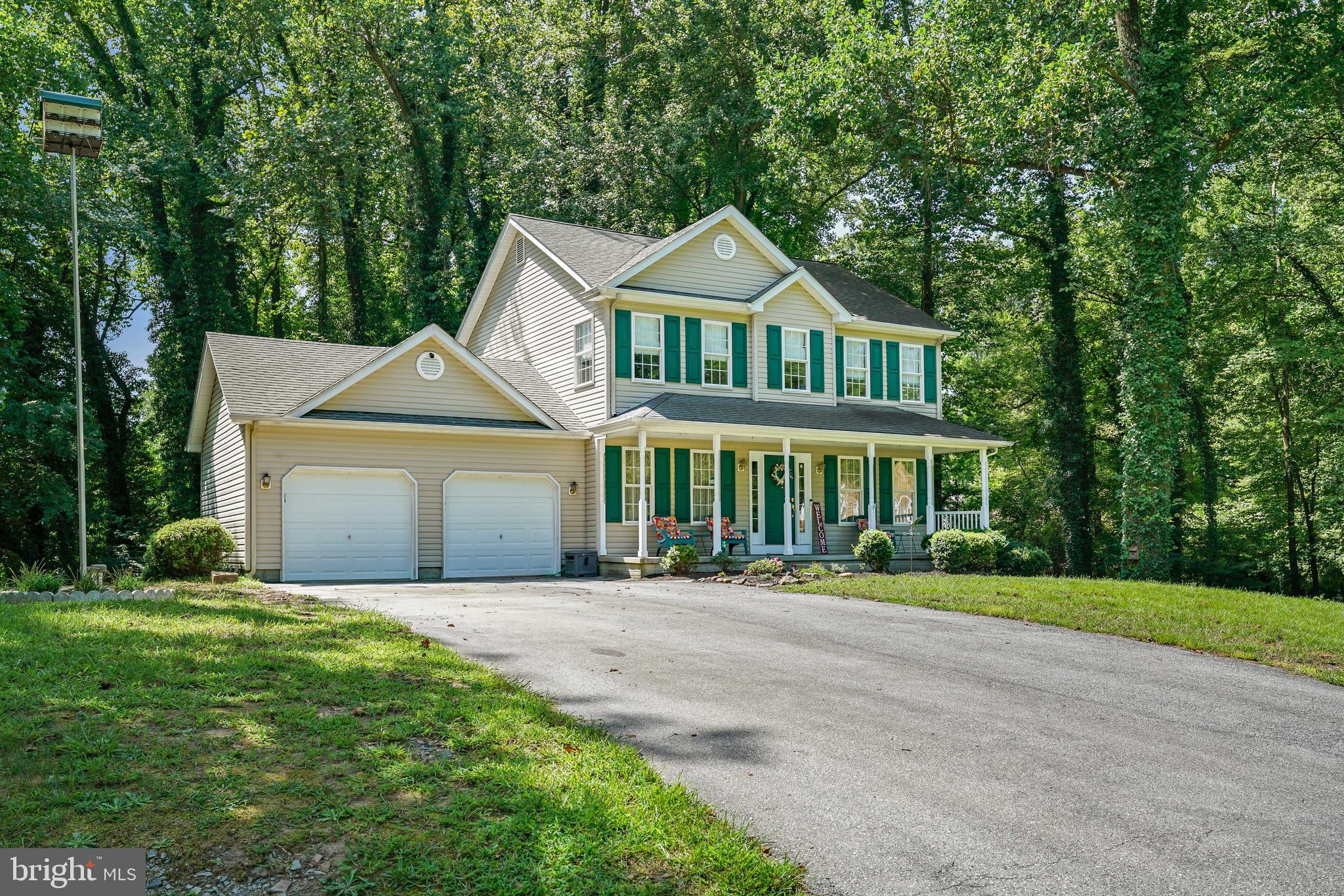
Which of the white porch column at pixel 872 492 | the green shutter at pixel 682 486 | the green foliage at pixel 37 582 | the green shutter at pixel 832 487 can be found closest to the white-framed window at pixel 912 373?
the green shutter at pixel 832 487

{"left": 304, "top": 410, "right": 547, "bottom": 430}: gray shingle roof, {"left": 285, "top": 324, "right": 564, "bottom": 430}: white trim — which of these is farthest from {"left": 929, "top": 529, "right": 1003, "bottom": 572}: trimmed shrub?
{"left": 304, "top": 410, "right": 547, "bottom": 430}: gray shingle roof

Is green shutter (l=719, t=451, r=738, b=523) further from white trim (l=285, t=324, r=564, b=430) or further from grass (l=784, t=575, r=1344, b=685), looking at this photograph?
grass (l=784, t=575, r=1344, b=685)

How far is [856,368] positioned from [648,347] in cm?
617

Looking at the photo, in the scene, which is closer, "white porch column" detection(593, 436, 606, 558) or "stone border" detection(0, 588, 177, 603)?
"stone border" detection(0, 588, 177, 603)

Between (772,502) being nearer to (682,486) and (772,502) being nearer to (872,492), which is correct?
(872,492)

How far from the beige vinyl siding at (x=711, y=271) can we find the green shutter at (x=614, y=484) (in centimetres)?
370

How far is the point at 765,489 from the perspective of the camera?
21750mm

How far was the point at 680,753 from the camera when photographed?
5406 millimetres

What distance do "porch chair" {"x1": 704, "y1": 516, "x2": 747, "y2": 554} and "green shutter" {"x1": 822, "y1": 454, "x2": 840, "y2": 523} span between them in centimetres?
267

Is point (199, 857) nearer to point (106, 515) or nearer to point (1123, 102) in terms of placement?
point (1123, 102)

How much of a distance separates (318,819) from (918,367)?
22792 mm

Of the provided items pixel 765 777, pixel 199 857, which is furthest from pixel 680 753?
pixel 199 857

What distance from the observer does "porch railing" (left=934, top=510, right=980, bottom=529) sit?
74.6 ft

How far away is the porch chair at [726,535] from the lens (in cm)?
2000
